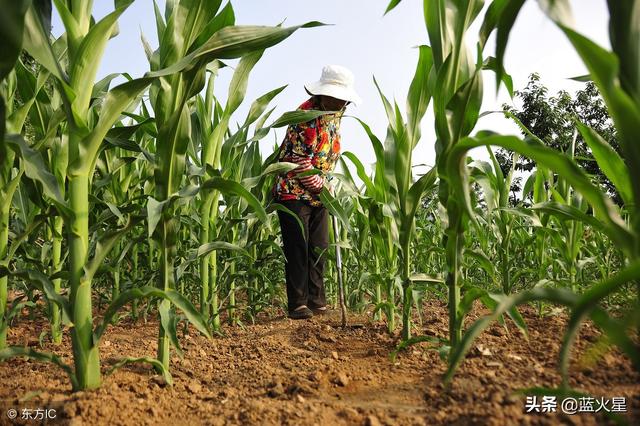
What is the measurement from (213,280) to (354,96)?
5.97 feet

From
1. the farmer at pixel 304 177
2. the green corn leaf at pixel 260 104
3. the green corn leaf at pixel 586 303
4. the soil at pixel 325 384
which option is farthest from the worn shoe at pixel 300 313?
the green corn leaf at pixel 586 303

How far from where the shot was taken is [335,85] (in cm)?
347

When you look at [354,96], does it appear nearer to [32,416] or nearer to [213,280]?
[213,280]

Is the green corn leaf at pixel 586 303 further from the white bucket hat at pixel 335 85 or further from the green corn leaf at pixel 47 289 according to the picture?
the white bucket hat at pixel 335 85

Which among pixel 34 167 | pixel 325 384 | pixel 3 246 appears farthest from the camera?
pixel 3 246

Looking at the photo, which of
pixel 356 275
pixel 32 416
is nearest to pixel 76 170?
pixel 32 416

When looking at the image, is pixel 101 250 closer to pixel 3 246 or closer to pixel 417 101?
pixel 3 246

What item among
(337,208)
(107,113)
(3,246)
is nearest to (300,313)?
(337,208)

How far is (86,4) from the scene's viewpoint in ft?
5.02

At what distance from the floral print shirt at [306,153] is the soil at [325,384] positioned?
4.68 feet

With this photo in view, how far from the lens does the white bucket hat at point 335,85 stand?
133 inches

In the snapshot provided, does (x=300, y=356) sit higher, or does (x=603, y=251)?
(x=603, y=251)

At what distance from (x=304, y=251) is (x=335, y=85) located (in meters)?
1.34
